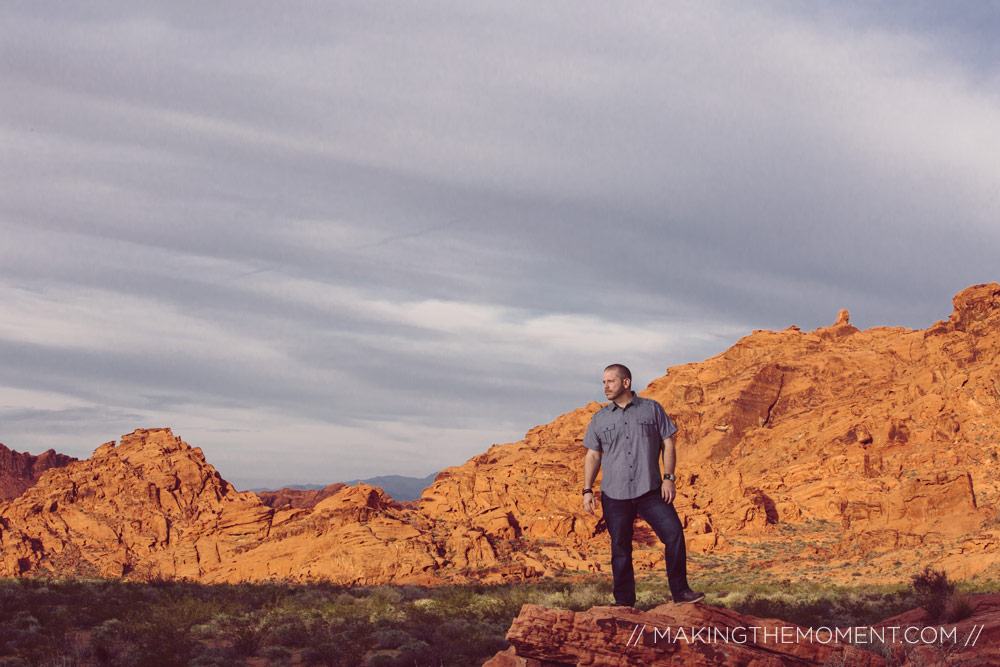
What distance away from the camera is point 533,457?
59625mm

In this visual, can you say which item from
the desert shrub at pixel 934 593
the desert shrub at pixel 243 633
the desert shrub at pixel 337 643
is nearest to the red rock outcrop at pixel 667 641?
the desert shrub at pixel 934 593

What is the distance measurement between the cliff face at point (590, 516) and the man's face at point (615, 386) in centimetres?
2698

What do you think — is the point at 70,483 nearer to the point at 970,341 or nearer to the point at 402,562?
the point at 402,562

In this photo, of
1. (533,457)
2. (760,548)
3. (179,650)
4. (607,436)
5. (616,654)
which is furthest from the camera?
(533,457)

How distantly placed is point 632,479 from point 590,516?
132ft

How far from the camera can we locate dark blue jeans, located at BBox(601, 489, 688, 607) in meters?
7.61

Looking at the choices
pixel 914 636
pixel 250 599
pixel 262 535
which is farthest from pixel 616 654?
pixel 262 535

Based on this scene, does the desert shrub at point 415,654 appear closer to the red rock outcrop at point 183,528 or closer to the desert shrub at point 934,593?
the desert shrub at point 934,593

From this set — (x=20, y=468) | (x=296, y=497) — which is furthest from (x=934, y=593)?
(x=20, y=468)

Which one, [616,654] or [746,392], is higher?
[746,392]

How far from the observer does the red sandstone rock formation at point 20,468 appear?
89625 millimetres

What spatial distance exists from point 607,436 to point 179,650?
9.23 m

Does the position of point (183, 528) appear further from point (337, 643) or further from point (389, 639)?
point (389, 639)

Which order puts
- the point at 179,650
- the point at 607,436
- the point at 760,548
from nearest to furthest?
the point at 607,436
the point at 179,650
the point at 760,548
